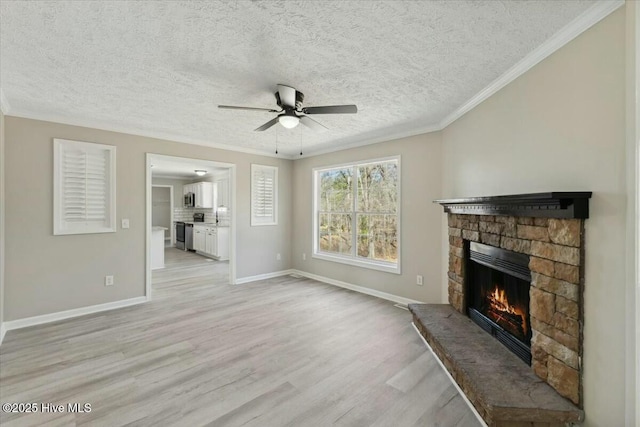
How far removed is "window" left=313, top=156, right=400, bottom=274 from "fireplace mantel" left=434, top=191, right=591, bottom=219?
1929 millimetres

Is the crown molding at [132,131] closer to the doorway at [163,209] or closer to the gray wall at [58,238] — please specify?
the gray wall at [58,238]

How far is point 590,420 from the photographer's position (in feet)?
5.19

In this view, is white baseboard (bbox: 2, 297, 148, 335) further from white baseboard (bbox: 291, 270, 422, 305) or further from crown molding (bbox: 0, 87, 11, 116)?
white baseboard (bbox: 291, 270, 422, 305)

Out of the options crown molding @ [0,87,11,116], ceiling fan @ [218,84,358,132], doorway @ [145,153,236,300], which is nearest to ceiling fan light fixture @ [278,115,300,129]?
ceiling fan @ [218,84,358,132]

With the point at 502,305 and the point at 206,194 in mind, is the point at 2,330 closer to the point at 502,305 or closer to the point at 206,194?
the point at 502,305

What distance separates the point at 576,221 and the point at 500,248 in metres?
0.80

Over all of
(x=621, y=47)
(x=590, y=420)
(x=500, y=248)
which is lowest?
(x=590, y=420)

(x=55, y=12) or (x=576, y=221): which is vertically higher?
(x=55, y=12)

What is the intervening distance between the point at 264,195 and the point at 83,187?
9.25 ft

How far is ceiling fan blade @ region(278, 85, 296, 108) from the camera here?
2.46 metres

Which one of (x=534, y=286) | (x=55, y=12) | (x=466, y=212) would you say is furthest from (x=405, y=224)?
(x=55, y=12)

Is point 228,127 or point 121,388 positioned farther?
point 228,127

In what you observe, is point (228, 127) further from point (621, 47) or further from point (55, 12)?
point (621, 47)

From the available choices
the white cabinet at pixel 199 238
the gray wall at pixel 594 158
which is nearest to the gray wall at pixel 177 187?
the white cabinet at pixel 199 238
